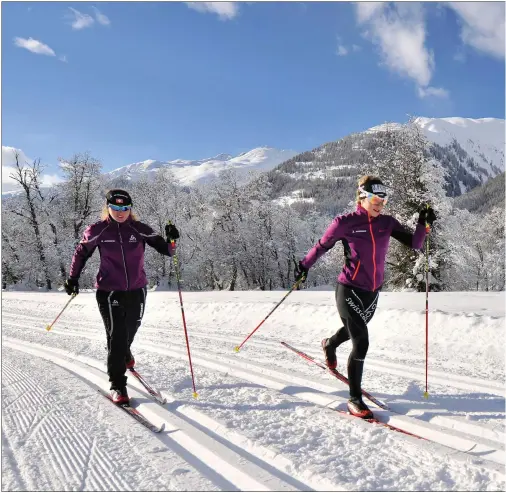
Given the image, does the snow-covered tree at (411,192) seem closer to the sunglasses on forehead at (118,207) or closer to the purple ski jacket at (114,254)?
the purple ski jacket at (114,254)

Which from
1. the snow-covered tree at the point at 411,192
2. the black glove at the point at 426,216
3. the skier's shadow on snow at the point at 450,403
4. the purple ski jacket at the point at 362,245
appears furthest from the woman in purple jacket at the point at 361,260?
the snow-covered tree at the point at 411,192

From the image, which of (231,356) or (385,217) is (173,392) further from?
(385,217)

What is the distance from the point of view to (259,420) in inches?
155

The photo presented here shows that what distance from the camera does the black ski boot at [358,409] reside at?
4.05 meters

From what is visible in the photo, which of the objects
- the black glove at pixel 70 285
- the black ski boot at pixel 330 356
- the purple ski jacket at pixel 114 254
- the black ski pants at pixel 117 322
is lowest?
the black ski boot at pixel 330 356

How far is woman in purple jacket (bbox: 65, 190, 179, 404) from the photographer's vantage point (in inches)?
189

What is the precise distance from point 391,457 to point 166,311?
1145 cm

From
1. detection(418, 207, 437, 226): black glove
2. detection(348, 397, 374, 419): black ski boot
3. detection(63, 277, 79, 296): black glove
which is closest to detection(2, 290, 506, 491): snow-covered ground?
detection(348, 397, 374, 419): black ski boot

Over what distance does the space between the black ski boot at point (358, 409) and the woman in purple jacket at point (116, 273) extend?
2.48 m

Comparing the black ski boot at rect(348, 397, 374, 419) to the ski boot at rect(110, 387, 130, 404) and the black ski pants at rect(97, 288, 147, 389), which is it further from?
the black ski pants at rect(97, 288, 147, 389)

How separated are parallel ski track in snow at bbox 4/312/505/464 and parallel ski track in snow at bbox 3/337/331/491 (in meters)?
1.18

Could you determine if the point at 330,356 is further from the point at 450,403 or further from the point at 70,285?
the point at 70,285

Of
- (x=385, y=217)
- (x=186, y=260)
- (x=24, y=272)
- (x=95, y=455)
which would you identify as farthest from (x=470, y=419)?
(x=186, y=260)

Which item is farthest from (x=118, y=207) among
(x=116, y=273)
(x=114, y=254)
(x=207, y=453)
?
(x=207, y=453)
